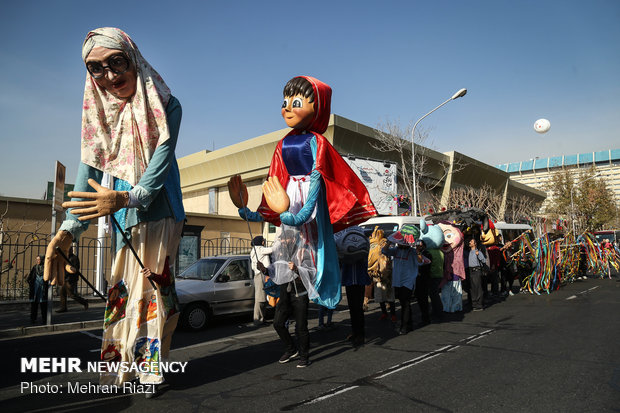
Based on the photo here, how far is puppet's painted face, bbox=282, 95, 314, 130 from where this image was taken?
4.91 metres

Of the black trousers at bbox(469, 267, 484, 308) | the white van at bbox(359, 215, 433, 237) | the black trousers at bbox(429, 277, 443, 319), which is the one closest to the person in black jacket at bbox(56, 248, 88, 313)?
the white van at bbox(359, 215, 433, 237)

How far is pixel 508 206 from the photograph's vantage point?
39.2 metres

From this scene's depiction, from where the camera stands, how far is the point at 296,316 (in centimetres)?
464

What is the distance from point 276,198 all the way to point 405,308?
11.0ft

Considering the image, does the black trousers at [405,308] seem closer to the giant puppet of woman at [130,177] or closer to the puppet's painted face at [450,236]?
the puppet's painted face at [450,236]

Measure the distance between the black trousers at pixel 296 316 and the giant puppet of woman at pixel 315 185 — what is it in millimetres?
174

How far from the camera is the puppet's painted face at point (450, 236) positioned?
27.1 ft

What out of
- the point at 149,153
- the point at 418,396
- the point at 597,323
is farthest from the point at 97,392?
the point at 597,323

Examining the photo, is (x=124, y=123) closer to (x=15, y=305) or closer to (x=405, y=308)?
(x=405, y=308)

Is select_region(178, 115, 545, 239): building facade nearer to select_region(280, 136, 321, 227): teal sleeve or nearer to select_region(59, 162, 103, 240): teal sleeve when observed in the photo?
select_region(280, 136, 321, 227): teal sleeve

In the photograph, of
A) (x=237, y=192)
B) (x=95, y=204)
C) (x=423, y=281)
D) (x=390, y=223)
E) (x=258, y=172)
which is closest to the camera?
(x=95, y=204)

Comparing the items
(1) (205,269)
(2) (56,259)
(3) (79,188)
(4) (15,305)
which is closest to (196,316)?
(1) (205,269)

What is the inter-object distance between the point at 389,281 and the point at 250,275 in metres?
2.95

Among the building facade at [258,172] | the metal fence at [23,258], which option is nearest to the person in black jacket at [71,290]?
the metal fence at [23,258]
